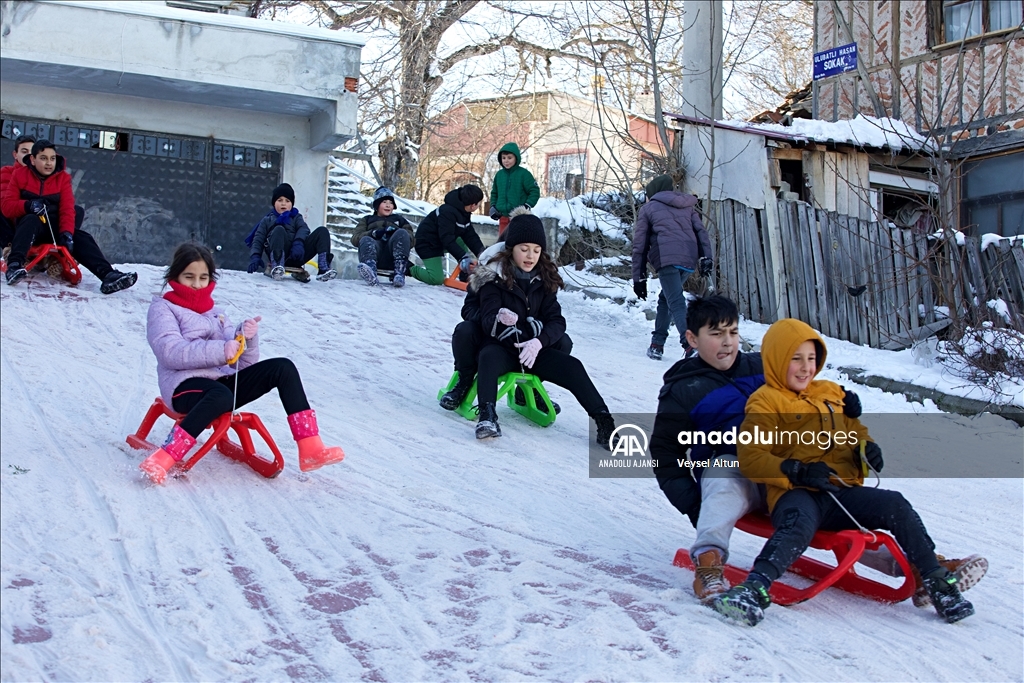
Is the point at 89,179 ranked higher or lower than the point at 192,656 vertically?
higher

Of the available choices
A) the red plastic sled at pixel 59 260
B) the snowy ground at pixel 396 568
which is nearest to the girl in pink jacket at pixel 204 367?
the snowy ground at pixel 396 568

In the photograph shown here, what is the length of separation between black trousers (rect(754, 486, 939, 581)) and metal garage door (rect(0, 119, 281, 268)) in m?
10.7

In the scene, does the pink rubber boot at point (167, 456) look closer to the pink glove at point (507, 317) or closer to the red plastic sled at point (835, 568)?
the pink glove at point (507, 317)

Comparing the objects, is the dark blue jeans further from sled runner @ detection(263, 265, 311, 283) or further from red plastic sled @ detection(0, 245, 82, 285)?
red plastic sled @ detection(0, 245, 82, 285)

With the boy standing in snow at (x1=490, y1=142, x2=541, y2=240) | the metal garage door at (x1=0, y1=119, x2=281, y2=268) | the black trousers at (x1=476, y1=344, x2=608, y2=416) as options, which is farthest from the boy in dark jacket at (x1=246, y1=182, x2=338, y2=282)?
the black trousers at (x1=476, y1=344, x2=608, y2=416)

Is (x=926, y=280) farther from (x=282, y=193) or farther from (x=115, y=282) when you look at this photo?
(x=115, y=282)

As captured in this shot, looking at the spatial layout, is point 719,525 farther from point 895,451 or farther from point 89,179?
point 89,179

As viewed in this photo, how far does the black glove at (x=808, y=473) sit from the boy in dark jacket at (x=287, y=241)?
24.9ft

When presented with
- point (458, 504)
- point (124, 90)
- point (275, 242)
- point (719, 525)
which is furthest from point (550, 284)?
point (124, 90)

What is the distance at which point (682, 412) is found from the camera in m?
3.99

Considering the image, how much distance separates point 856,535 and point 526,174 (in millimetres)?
8018

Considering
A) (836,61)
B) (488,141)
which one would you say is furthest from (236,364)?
(488,141)

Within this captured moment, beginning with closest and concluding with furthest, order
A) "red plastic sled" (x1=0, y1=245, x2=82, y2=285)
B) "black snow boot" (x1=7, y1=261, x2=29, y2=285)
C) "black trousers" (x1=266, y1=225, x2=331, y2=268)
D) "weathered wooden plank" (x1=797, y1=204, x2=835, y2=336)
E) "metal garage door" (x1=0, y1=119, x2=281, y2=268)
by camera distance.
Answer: "black snow boot" (x1=7, y1=261, x2=29, y2=285), "red plastic sled" (x1=0, y1=245, x2=82, y2=285), "weathered wooden plank" (x1=797, y1=204, x2=835, y2=336), "black trousers" (x1=266, y1=225, x2=331, y2=268), "metal garage door" (x1=0, y1=119, x2=281, y2=268)

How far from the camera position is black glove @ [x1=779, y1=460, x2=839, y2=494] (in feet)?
11.5
